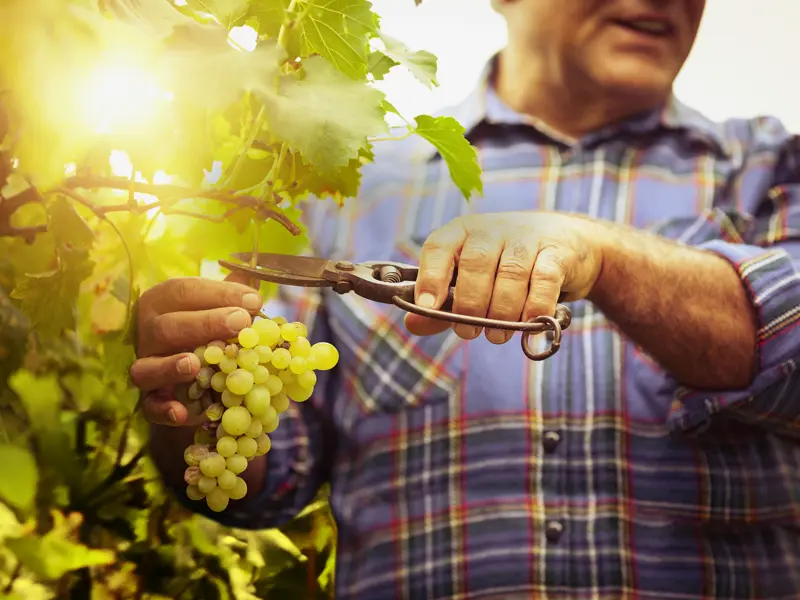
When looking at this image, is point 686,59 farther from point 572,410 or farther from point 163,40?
point 163,40

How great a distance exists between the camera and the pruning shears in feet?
1.21

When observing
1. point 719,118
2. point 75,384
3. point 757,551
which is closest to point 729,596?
point 757,551

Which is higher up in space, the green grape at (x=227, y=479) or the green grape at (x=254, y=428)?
the green grape at (x=254, y=428)

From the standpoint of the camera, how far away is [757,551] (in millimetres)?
725

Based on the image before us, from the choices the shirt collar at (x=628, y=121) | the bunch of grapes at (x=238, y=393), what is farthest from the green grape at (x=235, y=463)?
the shirt collar at (x=628, y=121)

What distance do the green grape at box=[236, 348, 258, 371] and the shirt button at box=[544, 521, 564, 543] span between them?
430 mm

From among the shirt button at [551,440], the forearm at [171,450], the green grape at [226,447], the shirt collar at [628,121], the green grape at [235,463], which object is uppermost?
the green grape at [226,447]

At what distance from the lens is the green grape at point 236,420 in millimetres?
354

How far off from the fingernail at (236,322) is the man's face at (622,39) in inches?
20.7

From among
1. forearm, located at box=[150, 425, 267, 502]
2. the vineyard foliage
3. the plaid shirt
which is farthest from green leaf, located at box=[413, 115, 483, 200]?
the plaid shirt

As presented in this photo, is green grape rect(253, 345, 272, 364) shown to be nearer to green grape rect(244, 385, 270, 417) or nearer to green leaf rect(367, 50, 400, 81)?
green grape rect(244, 385, 270, 417)

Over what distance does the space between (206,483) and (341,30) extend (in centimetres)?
20

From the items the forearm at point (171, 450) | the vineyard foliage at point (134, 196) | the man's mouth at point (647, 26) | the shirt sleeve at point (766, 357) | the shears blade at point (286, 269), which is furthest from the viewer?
the man's mouth at point (647, 26)

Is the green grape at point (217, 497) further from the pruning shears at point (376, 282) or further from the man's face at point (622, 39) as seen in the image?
the man's face at point (622, 39)
